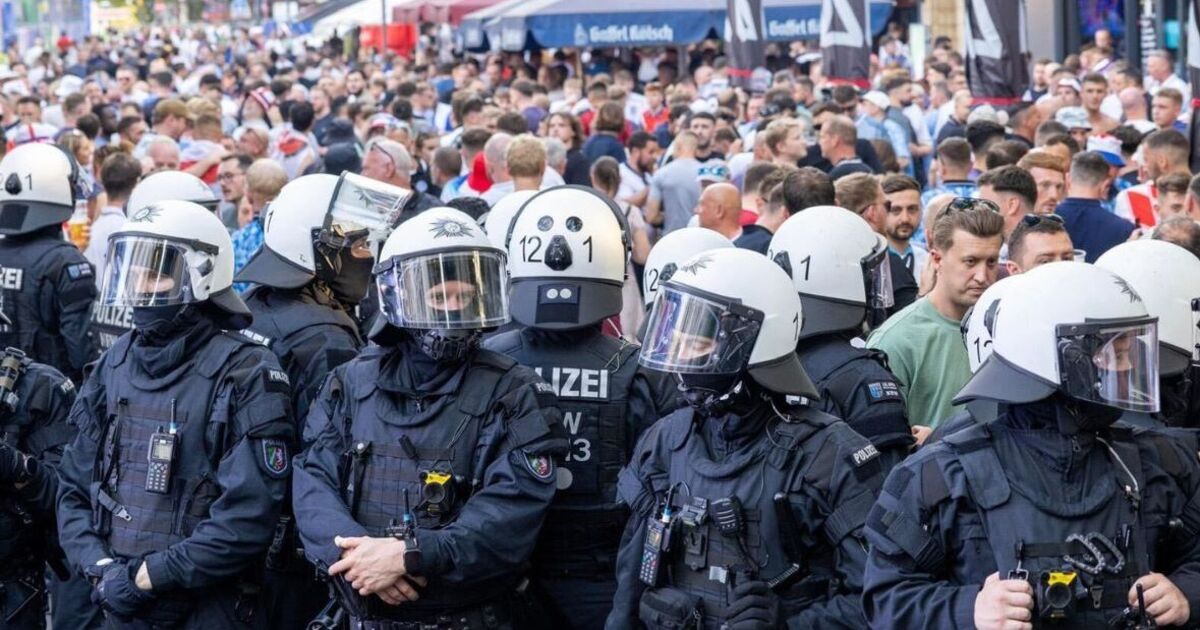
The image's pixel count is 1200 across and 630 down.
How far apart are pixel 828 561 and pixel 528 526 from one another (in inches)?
36.6

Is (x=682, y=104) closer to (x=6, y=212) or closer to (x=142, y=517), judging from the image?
(x=6, y=212)

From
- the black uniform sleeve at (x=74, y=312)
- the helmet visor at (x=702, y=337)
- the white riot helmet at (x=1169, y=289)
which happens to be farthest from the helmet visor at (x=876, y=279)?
the black uniform sleeve at (x=74, y=312)

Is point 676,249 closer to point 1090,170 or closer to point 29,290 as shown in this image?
point 29,290

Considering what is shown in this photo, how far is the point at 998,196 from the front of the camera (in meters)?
8.39

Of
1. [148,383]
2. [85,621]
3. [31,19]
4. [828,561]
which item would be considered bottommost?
A: [85,621]

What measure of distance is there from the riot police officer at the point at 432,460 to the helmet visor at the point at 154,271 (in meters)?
0.75

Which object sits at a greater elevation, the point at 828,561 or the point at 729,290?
the point at 729,290

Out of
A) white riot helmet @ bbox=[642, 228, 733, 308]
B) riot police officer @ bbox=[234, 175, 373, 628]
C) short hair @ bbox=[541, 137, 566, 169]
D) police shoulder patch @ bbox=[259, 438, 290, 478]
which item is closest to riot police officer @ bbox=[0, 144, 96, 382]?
riot police officer @ bbox=[234, 175, 373, 628]

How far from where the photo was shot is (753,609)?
14.7 feet

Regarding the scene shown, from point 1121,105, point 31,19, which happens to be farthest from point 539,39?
point 31,19

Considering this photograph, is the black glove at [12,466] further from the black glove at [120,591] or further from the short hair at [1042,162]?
the short hair at [1042,162]

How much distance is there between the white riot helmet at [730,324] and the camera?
470 centimetres

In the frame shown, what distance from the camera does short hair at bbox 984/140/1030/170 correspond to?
397 inches

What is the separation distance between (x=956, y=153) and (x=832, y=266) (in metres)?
4.79
